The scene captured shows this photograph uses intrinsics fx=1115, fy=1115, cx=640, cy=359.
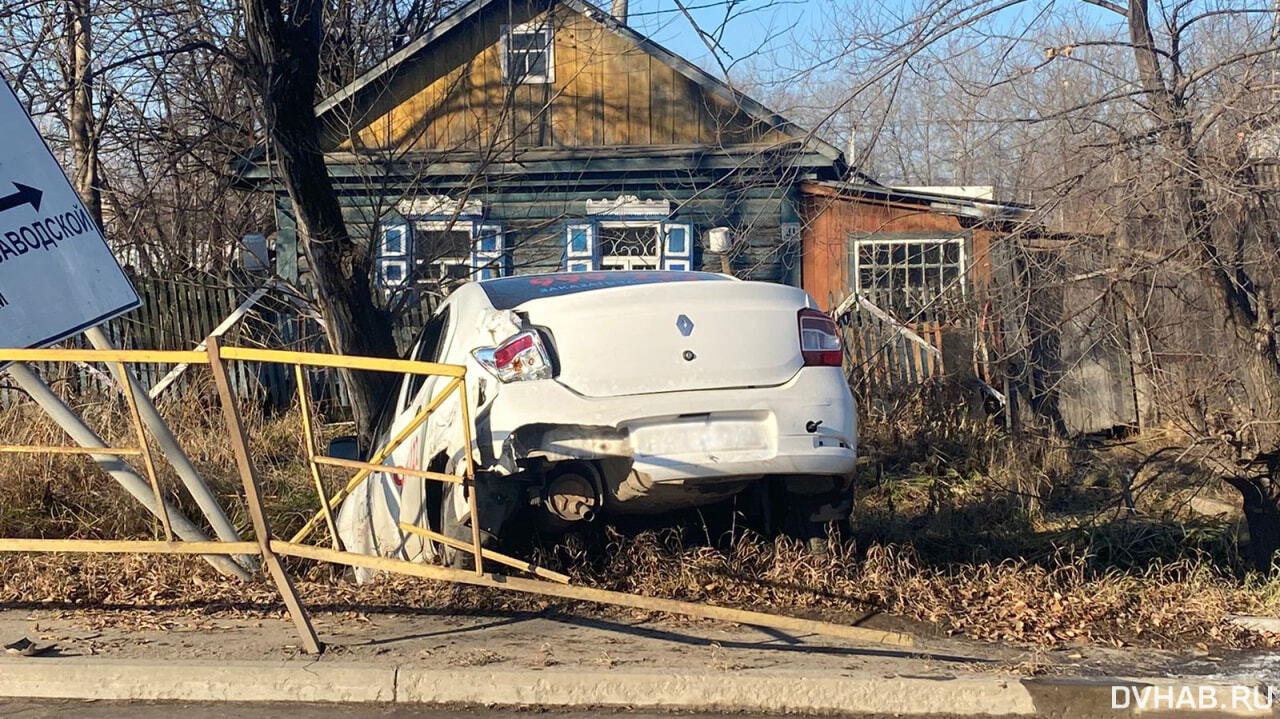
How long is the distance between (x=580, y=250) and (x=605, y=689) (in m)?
9.60

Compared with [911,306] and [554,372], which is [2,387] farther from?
[911,306]

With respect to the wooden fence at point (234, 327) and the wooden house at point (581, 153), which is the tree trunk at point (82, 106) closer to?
the wooden fence at point (234, 327)

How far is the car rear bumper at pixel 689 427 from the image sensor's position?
4.54 meters

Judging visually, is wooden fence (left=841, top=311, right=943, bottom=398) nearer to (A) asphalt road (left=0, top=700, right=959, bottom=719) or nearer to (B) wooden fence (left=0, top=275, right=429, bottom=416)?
(B) wooden fence (left=0, top=275, right=429, bottom=416)

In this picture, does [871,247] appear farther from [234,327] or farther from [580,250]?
[234,327]

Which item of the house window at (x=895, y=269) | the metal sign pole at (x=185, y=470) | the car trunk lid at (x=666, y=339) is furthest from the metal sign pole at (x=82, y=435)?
the house window at (x=895, y=269)

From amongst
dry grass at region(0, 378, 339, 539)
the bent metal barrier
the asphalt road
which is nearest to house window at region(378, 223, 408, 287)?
dry grass at region(0, 378, 339, 539)

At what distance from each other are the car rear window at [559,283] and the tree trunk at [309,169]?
1.67 m

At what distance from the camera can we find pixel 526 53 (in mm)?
9469

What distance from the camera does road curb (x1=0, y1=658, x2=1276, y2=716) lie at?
414 centimetres

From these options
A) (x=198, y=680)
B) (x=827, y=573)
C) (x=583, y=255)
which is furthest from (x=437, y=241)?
(x=198, y=680)

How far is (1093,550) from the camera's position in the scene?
6.20m

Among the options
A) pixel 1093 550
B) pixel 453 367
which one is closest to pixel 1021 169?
pixel 1093 550

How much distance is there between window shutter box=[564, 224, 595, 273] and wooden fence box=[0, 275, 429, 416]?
2270 millimetres
